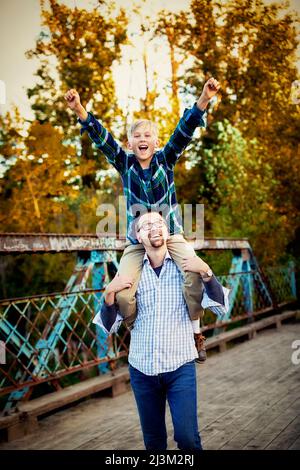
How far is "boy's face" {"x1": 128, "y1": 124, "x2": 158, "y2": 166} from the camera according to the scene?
3.02 metres

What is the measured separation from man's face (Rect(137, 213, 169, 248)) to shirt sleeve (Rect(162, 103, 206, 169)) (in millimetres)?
500

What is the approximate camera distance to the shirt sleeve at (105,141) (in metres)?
3.16

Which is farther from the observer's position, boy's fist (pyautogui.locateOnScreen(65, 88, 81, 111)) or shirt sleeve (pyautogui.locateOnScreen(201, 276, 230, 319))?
boy's fist (pyautogui.locateOnScreen(65, 88, 81, 111))

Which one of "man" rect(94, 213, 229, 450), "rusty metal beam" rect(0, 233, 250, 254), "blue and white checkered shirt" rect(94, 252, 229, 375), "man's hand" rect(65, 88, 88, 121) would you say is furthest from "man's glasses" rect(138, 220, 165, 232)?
"rusty metal beam" rect(0, 233, 250, 254)

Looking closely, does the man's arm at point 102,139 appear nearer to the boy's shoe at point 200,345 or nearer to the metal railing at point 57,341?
the boy's shoe at point 200,345

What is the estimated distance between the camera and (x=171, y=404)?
2.67 meters

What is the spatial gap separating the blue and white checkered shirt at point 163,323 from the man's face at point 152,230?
0.43ft

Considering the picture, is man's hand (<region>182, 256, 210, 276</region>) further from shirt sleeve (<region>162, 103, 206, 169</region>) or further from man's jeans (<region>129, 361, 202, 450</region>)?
shirt sleeve (<region>162, 103, 206, 169</region>)

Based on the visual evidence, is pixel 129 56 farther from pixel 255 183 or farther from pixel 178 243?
pixel 178 243

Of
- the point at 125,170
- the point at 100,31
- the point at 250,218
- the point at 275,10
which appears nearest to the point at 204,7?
the point at 275,10

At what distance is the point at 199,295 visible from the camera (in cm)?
271

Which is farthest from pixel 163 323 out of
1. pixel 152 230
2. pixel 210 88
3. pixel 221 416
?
Result: pixel 221 416

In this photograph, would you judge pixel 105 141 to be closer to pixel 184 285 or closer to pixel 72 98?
pixel 72 98

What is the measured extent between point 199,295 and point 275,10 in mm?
13821
